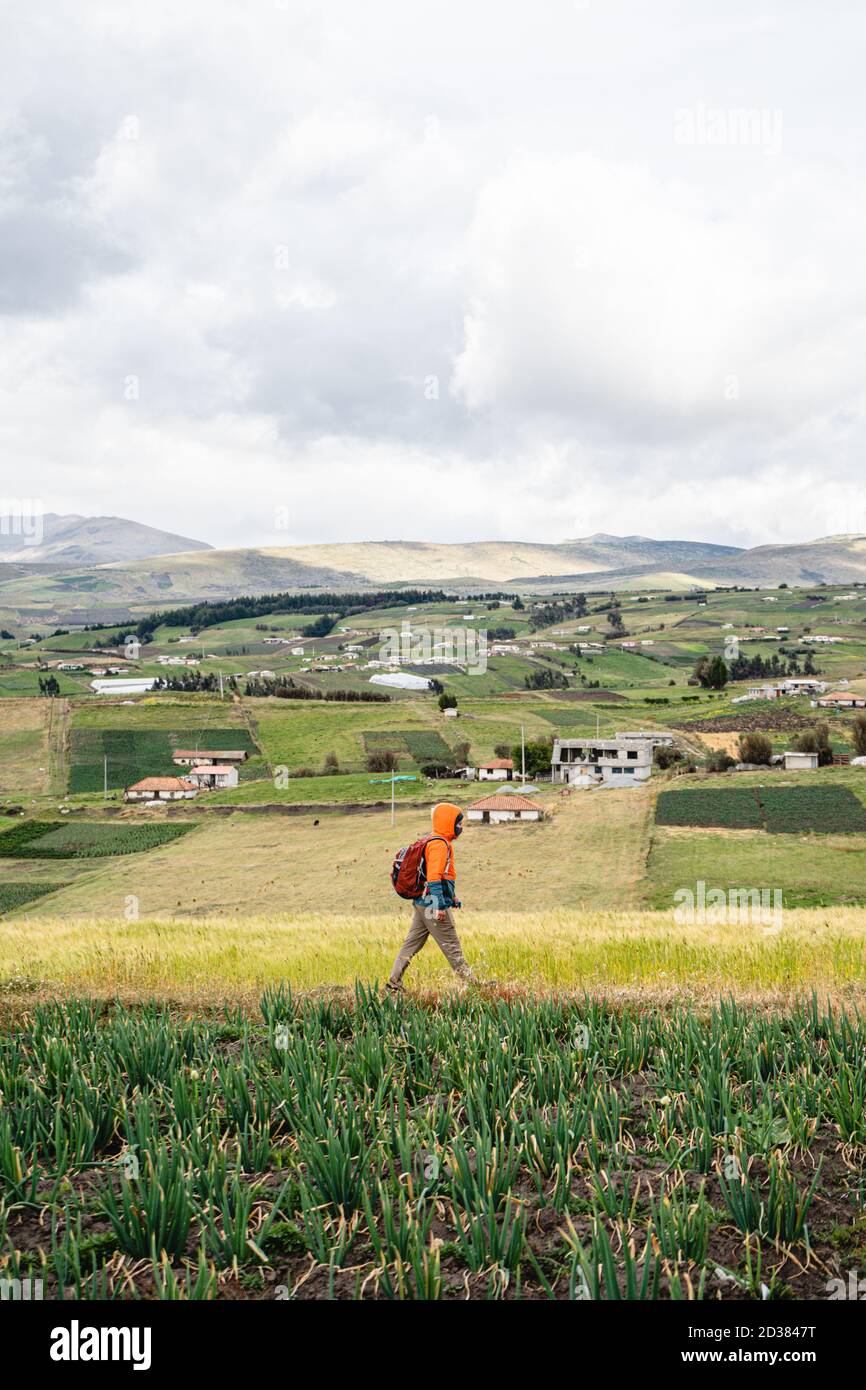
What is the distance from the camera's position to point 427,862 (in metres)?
9.86

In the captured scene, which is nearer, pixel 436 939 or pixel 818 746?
pixel 436 939

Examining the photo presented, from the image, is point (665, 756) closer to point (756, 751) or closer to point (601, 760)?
point (601, 760)

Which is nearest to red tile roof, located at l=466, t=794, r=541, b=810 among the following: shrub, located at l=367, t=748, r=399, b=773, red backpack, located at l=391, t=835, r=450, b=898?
shrub, located at l=367, t=748, r=399, b=773

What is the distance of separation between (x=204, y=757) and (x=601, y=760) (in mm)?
42581

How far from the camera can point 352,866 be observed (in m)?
53.9

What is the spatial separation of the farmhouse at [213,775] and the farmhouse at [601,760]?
33.6 metres

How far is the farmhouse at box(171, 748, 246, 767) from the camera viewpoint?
95.7 metres

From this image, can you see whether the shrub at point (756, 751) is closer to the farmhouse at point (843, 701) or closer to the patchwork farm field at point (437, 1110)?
the farmhouse at point (843, 701)

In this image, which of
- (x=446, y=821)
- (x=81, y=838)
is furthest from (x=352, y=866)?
(x=446, y=821)

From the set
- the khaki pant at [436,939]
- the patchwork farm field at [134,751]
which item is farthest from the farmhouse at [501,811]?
the khaki pant at [436,939]
